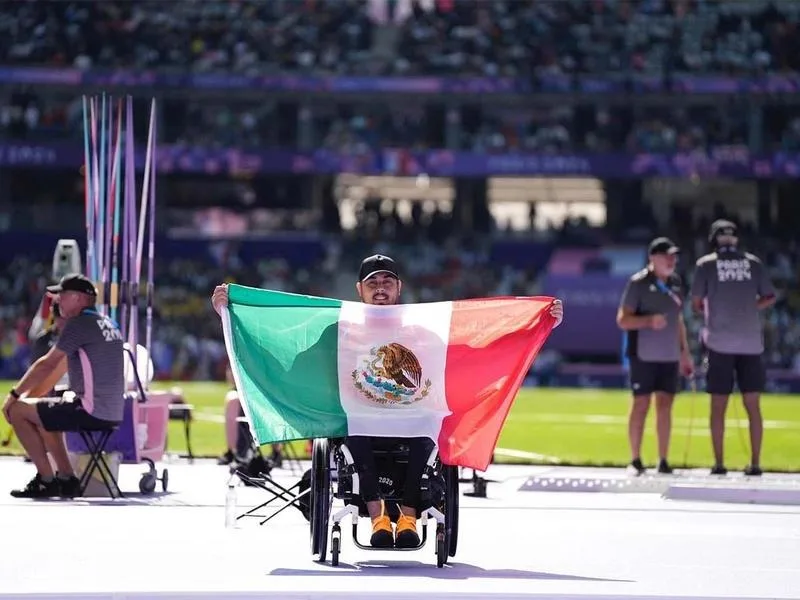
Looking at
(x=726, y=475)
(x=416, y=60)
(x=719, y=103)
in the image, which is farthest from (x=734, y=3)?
(x=726, y=475)

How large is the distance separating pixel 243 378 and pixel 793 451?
11.5 m

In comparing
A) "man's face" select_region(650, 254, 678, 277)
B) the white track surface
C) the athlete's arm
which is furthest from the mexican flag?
"man's face" select_region(650, 254, 678, 277)

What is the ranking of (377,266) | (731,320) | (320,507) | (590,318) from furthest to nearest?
(590,318) → (731,320) → (377,266) → (320,507)

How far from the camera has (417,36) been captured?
49.7 m

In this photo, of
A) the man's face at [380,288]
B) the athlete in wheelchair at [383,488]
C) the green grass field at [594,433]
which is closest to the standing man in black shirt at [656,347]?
the green grass field at [594,433]

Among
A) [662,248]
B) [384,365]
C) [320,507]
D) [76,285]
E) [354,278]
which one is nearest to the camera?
[320,507]

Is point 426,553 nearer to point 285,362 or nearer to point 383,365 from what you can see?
point 383,365

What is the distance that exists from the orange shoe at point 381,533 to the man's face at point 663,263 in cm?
617

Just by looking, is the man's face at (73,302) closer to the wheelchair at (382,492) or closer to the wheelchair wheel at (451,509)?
the wheelchair at (382,492)

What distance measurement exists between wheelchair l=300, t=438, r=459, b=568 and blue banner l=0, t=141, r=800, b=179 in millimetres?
38936

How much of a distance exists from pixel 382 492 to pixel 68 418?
139 inches

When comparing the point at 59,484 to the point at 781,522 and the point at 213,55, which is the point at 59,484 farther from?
the point at 213,55

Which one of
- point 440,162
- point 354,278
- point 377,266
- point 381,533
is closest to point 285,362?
point 377,266

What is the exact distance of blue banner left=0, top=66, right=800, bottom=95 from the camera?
156 ft
